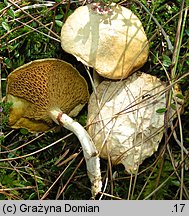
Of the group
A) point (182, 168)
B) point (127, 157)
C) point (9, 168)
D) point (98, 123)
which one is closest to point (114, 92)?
point (98, 123)

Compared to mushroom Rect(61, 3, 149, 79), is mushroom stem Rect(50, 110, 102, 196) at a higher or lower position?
lower

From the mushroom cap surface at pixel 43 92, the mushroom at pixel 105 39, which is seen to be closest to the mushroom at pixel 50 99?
the mushroom cap surface at pixel 43 92

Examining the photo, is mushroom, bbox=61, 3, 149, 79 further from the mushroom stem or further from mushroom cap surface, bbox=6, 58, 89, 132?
the mushroom stem

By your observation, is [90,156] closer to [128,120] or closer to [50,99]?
[128,120]

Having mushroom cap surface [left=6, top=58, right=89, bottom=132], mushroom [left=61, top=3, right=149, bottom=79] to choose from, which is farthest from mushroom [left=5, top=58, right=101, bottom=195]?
mushroom [left=61, top=3, right=149, bottom=79]

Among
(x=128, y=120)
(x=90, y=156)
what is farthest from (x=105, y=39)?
(x=90, y=156)

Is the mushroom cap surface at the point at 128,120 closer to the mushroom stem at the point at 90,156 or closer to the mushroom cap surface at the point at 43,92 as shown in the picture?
the mushroom stem at the point at 90,156

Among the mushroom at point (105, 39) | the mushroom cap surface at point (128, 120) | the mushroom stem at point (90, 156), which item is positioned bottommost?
the mushroom stem at point (90, 156)
